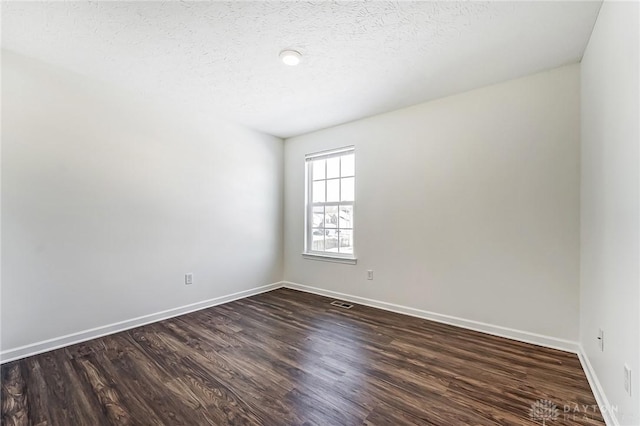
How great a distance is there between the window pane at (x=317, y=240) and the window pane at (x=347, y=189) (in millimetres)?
658

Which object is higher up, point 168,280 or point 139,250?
point 139,250

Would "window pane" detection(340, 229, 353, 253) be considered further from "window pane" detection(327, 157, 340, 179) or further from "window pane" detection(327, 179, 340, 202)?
"window pane" detection(327, 157, 340, 179)

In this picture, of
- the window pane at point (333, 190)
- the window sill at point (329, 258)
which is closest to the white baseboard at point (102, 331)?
the window sill at point (329, 258)

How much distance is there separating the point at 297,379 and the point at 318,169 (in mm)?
2947

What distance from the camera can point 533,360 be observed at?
2.16 metres

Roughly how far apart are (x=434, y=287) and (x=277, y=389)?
78.2 inches

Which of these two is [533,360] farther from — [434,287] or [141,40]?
[141,40]

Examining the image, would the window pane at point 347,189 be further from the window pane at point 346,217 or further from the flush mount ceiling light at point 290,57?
the flush mount ceiling light at point 290,57

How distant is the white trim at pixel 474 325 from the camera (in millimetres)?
2352

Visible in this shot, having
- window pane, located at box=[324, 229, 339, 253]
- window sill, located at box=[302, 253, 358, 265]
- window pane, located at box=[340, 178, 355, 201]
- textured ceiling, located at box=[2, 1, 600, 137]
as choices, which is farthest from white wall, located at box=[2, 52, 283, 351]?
window pane, located at box=[340, 178, 355, 201]

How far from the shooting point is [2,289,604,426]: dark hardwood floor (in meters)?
1.58

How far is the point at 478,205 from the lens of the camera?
276cm

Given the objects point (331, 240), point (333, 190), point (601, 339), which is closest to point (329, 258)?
point (331, 240)

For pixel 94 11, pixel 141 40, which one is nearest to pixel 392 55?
pixel 141 40
